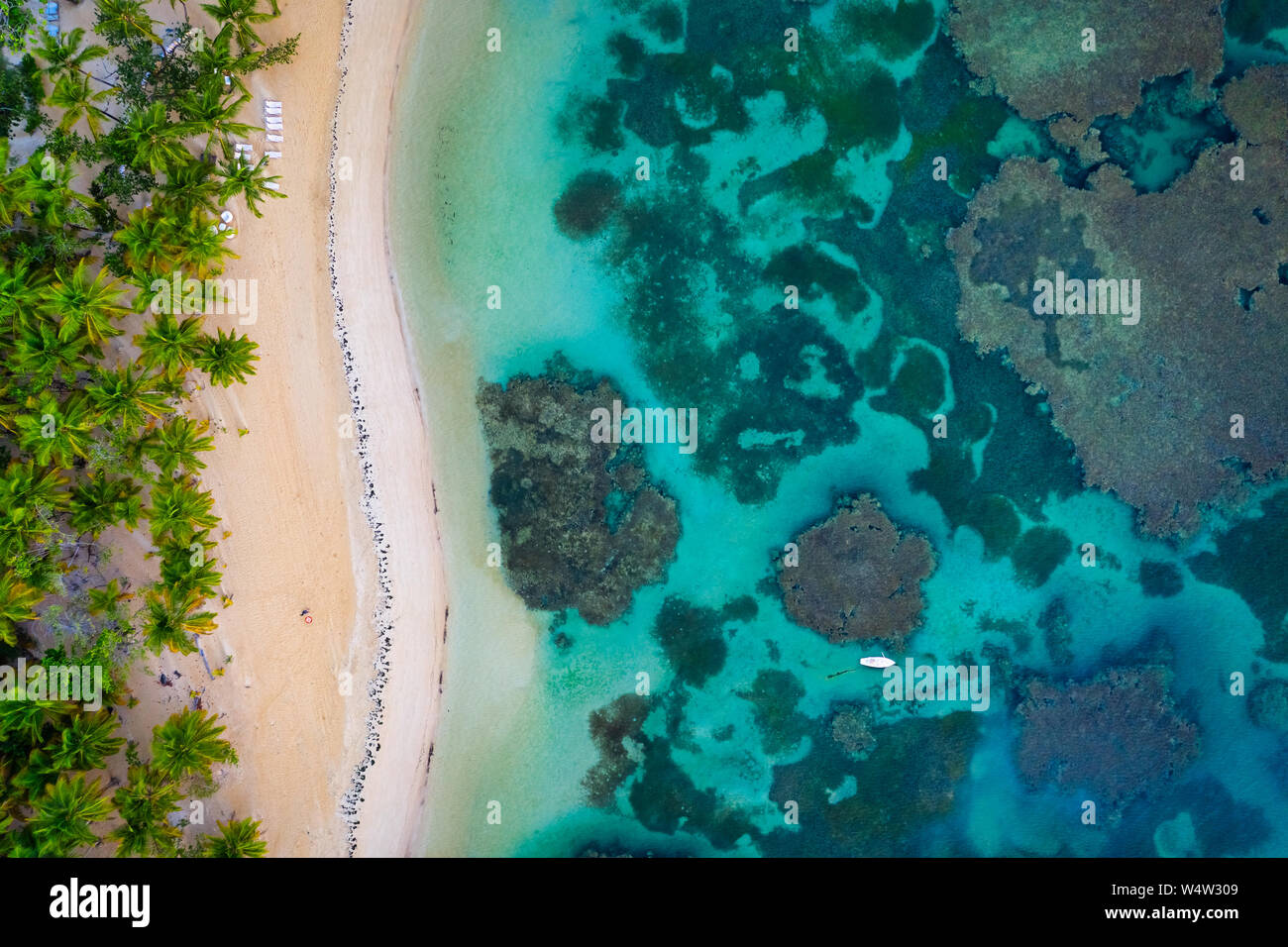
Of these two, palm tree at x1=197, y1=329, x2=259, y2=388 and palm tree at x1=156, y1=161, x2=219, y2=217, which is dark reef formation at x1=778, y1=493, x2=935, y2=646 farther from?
palm tree at x1=156, y1=161, x2=219, y2=217

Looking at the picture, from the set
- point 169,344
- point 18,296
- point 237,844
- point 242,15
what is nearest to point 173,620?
point 237,844

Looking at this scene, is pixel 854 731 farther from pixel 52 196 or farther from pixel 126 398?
pixel 52 196

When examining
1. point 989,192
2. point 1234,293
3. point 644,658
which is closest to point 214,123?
point 644,658

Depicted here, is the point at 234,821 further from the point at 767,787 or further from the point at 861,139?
the point at 861,139

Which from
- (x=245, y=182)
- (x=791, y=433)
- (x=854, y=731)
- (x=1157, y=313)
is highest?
(x=245, y=182)

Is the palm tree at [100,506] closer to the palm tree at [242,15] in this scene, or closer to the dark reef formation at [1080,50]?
the palm tree at [242,15]
